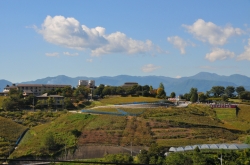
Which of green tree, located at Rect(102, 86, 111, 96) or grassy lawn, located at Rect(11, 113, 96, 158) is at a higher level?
green tree, located at Rect(102, 86, 111, 96)

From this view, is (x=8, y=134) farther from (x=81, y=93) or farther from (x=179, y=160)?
(x=81, y=93)

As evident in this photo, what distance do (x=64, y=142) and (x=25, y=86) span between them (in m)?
44.9

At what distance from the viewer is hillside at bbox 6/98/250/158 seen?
98.9 feet

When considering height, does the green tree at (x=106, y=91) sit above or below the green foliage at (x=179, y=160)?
above

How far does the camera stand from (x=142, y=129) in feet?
109

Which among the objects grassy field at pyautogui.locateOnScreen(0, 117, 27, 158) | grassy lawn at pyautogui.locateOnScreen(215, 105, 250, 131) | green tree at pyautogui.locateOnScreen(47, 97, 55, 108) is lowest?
grassy field at pyautogui.locateOnScreen(0, 117, 27, 158)

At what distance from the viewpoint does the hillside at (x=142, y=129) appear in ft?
98.9

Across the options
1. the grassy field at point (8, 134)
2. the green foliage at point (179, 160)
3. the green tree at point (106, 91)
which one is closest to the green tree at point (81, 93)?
the green tree at point (106, 91)

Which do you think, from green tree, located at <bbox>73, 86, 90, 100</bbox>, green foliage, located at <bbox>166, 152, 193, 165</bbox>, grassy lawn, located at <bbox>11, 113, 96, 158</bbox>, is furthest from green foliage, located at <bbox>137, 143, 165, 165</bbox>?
green tree, located at <bbox>73, 86, 90, 100</bbox>

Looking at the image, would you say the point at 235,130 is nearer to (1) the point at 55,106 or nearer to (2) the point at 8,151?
(2) the point at 8,151

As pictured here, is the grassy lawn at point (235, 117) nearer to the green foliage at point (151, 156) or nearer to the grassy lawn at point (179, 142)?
the grassy lawn at point (179, 142)

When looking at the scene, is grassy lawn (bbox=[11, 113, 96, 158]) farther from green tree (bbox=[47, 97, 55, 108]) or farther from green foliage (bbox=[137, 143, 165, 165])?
green tree (bbox=[47, 97, 55, 108])

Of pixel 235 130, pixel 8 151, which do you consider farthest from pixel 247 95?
pixel 8 151

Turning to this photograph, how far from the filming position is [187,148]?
1044 inches
